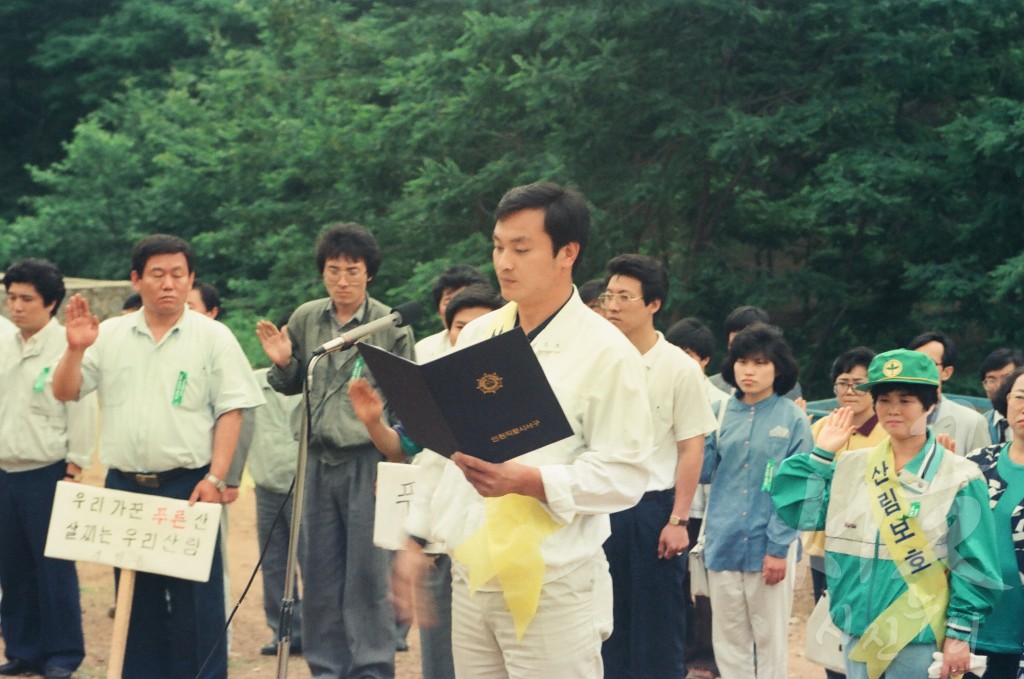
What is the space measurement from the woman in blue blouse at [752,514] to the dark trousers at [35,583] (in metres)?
3.32

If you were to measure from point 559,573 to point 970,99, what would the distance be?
1161 cm

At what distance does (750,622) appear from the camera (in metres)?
6.06

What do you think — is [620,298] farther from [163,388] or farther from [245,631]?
[245,631]

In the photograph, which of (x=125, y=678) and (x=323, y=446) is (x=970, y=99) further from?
(x=125, y=678)

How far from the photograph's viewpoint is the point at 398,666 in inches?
287

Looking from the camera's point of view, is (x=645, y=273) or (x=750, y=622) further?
(x=750, y=622)

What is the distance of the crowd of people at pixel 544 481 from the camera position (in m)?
3.55

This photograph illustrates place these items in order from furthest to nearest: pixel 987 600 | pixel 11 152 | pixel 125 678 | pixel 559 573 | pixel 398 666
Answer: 1. pixel 11 152
2. pixel 398 666
3. pixel 125 678
4. pixel 987 600
5. pixel 559 573

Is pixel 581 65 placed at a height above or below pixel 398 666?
above

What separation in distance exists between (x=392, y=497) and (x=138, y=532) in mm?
1117

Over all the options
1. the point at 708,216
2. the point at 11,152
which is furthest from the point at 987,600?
the point at 11,152

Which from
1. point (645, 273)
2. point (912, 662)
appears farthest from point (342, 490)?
point (912, 662)

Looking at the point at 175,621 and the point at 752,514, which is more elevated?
the point at 752,514

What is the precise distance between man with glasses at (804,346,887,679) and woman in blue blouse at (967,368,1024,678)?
1447 millimetres
